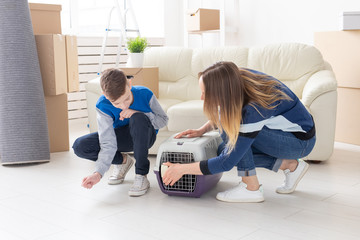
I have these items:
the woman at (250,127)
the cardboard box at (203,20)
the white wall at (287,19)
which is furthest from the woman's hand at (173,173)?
the cardboard box at (203,20)

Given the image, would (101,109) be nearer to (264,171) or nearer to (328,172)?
(264,171)

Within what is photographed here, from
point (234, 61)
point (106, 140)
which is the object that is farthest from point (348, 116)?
point (106, 140)

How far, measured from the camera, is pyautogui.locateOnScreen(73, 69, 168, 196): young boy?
235 cm

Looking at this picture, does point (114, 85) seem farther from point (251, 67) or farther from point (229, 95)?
point (251, 67)

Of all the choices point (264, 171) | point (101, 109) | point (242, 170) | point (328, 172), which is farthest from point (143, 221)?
point (328, 172)

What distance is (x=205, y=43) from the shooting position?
20.6ft

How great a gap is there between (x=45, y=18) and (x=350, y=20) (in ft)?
7.74

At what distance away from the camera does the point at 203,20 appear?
5492mm

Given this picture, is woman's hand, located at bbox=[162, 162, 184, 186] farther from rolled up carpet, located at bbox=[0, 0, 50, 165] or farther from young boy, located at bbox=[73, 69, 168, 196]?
rolled up carpet, located at bbox=[0, 0, 50, 165]

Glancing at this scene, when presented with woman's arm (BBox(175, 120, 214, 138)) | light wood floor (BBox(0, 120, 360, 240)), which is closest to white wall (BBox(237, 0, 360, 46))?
light wood floor (BBox(0, 120, 360, 240))

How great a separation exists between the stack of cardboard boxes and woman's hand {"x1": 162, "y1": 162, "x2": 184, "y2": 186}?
5.25ft

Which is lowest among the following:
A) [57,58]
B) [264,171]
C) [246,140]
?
[264,171]

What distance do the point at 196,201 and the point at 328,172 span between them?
100 centimetres

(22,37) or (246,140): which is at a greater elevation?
(22,37)
